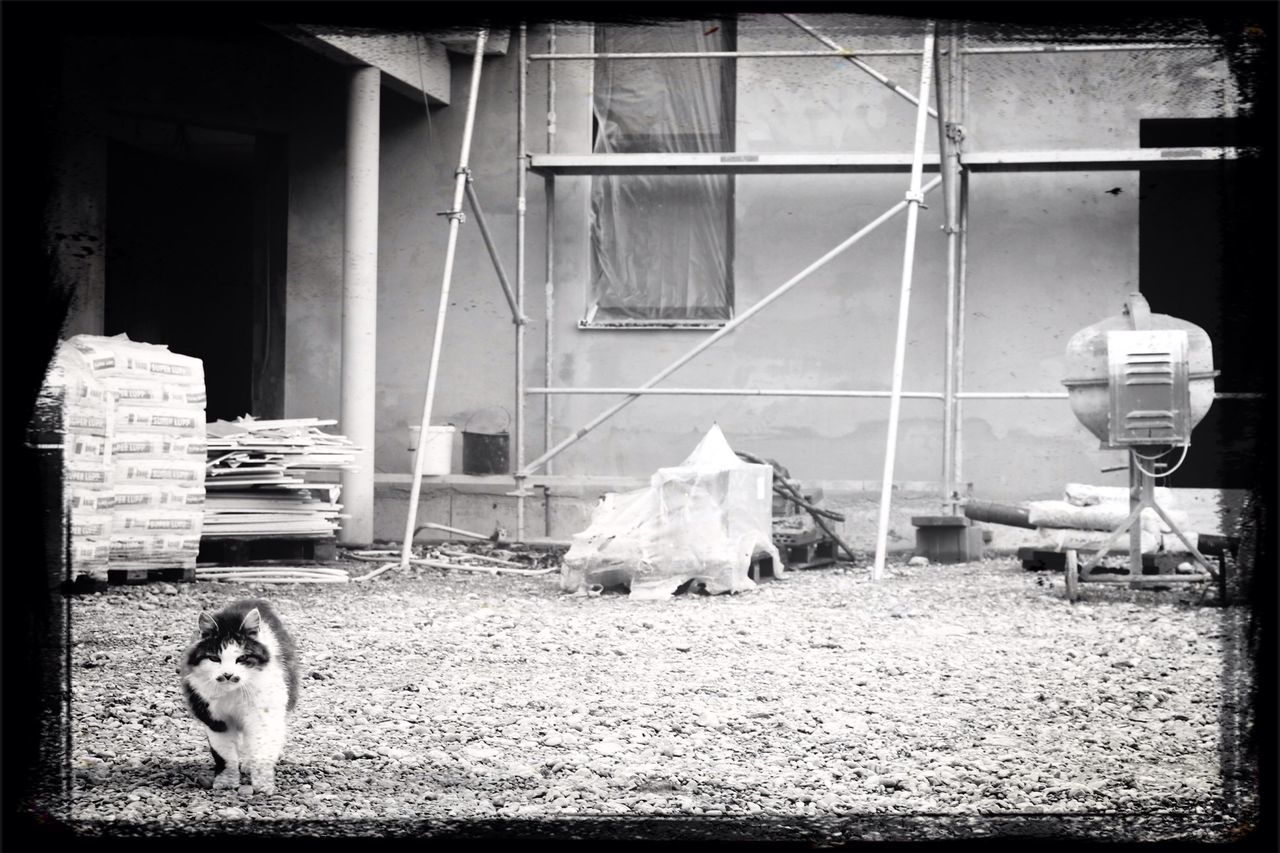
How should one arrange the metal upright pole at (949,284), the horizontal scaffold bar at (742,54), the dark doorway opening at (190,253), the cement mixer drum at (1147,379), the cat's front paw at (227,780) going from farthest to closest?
the dark doorway opening at (190,253), the metal upright pole at (949,284), the horizontal scaffold bar at (742,54), the cement mixer drum at (1147,379), the cat's front paw at (227,780)

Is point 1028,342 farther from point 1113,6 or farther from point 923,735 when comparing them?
point 1113,6

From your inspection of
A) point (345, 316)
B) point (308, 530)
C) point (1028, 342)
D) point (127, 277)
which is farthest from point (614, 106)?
point (127, 277)

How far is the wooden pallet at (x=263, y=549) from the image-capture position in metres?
8.53

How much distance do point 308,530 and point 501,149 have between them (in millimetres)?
3908

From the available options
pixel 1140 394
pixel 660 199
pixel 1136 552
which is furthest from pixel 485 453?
pixel 1140 394

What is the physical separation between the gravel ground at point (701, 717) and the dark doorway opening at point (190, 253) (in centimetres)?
725

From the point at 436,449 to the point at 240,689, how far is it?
23.3ft

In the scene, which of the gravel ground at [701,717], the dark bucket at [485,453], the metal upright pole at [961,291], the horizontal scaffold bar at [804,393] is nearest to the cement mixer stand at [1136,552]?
the gravel ground at [701,717]

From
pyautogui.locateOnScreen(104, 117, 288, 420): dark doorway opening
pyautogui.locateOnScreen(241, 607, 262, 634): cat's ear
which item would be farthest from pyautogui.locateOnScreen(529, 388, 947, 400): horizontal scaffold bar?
pyautogui.locateOnScreen(241, 607, 262, 634): cat's ear

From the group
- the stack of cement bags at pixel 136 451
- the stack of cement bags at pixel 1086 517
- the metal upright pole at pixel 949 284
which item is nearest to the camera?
the stack of cement bags at pixel 136 451

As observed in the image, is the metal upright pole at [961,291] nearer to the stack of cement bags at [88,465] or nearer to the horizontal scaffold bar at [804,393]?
the horizontal scaffold bar at [804,393]

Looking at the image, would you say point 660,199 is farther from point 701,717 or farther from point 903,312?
point 701,717

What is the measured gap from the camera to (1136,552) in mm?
7641

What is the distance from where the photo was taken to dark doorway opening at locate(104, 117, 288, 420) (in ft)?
46.3
